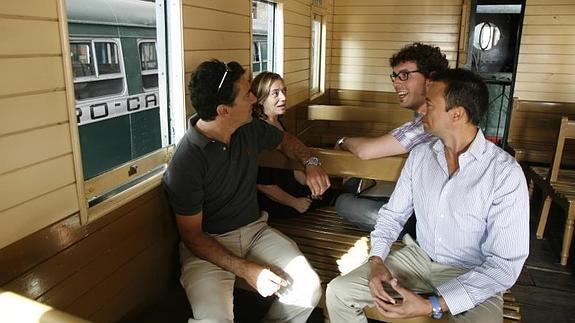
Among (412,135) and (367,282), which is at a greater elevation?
(412,135)

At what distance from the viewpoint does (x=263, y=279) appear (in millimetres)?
1657

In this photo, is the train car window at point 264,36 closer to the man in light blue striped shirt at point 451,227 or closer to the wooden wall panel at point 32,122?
the man in light blue striped shirt at point 451,227

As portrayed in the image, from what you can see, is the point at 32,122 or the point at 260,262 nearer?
the point at 32,122

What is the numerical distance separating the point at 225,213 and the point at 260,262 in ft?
0.89

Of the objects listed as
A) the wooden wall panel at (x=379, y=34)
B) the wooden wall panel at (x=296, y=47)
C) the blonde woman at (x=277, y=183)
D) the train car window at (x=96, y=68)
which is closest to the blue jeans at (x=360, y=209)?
the blonde woman at (x=277, y=183)

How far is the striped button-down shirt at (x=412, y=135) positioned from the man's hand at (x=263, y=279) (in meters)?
0.88

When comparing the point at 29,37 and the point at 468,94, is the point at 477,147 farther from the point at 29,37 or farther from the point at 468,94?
the point at 29,37

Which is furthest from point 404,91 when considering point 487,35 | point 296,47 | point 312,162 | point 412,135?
point 487,35

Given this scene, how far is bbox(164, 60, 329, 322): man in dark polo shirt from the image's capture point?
1.71m

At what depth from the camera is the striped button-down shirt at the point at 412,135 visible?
202 cm

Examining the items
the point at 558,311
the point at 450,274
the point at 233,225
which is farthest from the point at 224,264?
the point at 558,311

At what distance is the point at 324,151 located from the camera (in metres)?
2.10

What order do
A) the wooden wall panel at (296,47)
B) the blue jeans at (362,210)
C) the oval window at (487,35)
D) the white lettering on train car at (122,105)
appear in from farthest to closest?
the oval window at (487,35) < the wooden wall panel at (296,47) < the blue jeans at (362,210) < the white lettering on train car at (122,105)

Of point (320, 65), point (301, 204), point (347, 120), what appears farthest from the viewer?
point (320, 65)
